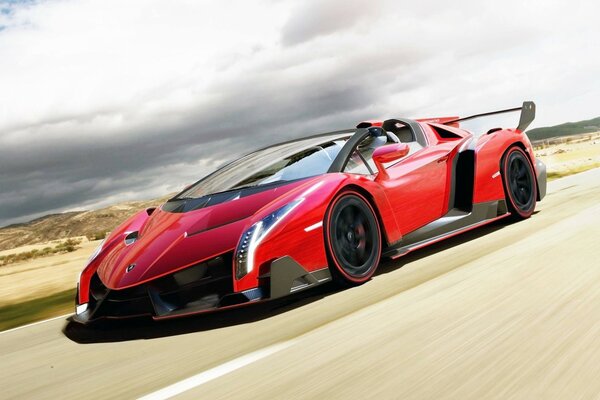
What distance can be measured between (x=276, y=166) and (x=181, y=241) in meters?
1.12

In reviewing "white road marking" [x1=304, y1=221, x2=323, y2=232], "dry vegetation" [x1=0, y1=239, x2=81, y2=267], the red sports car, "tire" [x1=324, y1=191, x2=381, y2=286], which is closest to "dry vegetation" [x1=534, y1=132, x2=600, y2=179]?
the red sports car

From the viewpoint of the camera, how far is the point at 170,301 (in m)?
3.76

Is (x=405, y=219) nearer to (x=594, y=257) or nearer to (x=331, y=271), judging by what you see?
(x=331, y=271)

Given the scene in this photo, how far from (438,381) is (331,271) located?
2.03 m

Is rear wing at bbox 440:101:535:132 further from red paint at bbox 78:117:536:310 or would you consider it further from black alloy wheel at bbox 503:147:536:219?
red paint at bbox 78:117:536:310

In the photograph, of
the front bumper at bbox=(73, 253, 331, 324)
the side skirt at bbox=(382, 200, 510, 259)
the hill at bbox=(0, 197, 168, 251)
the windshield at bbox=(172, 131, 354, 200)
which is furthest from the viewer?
the hill at bbox=(0, 197, 168, 251)

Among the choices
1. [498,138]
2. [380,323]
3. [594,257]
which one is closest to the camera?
[380,323]

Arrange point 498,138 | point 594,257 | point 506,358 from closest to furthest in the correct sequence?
point 506,358 → point 594,257 → point 498,138

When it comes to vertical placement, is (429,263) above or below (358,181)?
below

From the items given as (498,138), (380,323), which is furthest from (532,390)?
(498,138)

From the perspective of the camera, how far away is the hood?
3.83 meters

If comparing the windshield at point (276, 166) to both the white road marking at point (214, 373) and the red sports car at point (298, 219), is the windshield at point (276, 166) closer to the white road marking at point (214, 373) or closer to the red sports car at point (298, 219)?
the red sports car at point (298, 219)

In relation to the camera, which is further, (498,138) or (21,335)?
(498,138)

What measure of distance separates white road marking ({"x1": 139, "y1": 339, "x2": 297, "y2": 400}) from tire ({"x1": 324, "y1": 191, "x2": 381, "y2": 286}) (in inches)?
47.6
